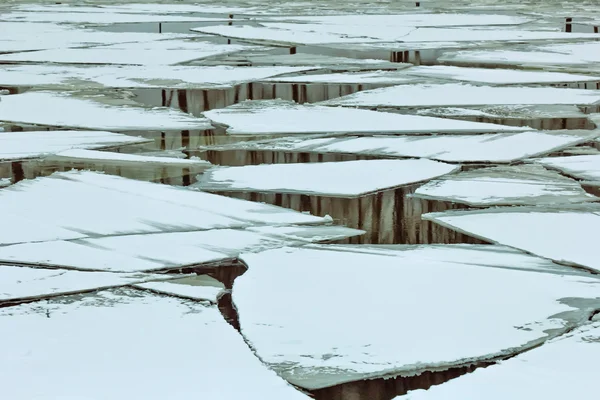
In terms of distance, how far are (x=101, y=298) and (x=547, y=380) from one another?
0.55 meters

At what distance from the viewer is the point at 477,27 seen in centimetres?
500

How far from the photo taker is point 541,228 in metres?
1.57

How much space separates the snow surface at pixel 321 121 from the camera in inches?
94.0

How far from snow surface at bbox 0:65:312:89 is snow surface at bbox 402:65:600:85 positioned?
0.41 meters

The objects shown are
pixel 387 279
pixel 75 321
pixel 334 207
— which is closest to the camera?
pixel 75 321

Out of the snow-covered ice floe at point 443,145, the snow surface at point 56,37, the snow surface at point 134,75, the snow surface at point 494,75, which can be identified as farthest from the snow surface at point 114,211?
the snow surface at point 56,37

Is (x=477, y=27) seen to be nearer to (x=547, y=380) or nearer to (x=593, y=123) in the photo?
(x=593, y=123)

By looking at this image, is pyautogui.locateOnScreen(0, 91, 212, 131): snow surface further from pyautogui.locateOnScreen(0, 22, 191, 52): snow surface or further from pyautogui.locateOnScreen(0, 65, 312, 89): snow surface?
pyautogui.locateOnScreen(0, 22, 191, 52): snow surface

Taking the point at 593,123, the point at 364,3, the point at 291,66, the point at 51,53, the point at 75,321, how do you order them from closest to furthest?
the point at 75,321
the point at 593,123
the point at 291,66
the point at 51,53
the point at 364,3

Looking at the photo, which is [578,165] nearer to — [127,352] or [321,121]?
[321,121]

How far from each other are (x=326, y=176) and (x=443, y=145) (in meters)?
0.40

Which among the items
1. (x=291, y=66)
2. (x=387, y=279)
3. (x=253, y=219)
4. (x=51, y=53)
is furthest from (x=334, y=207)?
(x=51, y=53)

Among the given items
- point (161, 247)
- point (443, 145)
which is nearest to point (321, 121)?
point (443, 145)

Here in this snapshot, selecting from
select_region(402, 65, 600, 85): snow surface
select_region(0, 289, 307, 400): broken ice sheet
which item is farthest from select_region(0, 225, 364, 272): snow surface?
select_region(402, 65, 600, 85): snow surface
